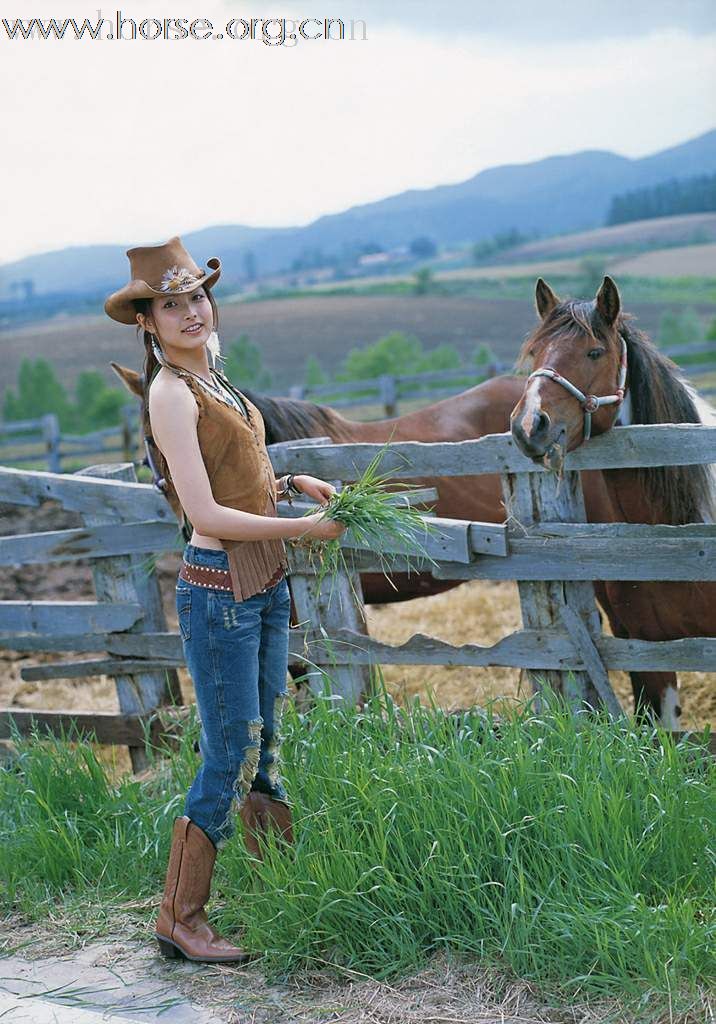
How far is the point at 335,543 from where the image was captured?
3188mm

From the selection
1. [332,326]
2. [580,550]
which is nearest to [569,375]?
[580,550]

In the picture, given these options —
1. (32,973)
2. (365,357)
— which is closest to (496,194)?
(365,357)

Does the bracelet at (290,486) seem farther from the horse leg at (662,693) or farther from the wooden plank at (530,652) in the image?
the horse leg at (662,693)

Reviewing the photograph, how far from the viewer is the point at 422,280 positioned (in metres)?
38.8

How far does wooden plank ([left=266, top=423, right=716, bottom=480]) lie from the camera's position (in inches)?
141

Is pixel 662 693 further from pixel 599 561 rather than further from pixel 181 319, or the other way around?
pixel 181 319

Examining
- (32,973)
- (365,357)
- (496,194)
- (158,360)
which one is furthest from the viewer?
(496,194)

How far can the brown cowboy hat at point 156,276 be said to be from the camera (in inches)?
107

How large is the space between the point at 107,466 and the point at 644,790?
125 inches

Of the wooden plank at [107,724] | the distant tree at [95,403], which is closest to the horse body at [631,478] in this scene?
the wooden plank at [107,724]

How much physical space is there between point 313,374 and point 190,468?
28.8 meters

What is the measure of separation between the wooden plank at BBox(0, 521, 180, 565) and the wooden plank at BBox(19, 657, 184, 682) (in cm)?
51

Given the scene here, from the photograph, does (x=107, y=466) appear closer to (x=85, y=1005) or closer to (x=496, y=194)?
(x=85, y=1005)

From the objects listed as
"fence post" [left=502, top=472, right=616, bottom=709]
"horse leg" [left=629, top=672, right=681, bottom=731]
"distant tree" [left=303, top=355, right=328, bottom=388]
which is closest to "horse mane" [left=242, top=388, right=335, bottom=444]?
"fence post" [left=502, top=472, right=616, bottom=709]
